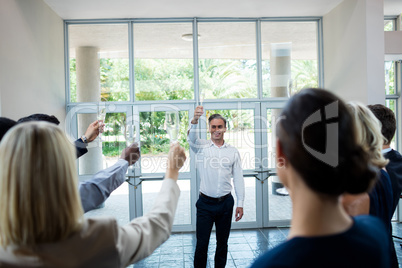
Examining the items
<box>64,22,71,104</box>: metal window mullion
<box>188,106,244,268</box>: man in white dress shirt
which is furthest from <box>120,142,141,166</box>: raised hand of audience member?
<box>64,22,71,104</box>: metal window mullion

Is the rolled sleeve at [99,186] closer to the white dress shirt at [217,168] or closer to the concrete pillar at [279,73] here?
the white dress shirt at [217,168]

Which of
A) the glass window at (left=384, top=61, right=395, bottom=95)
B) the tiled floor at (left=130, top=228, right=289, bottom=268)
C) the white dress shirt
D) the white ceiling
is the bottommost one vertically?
the tiled floor at (left=130, top=228, right=289, bottom=268)

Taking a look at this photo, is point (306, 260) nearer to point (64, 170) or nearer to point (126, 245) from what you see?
point (126, 245)

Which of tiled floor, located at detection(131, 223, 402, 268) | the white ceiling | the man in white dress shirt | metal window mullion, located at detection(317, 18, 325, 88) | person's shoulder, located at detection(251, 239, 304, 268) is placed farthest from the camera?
metal window mullion, located at detection(317, 18, 325, 88)

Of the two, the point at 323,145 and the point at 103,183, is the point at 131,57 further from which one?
the point at 323,145

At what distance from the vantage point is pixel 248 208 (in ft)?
19.2

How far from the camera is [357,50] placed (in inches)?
193

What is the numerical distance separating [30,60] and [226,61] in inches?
120

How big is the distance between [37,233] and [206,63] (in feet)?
17.0

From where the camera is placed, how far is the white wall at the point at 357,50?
15.2ft

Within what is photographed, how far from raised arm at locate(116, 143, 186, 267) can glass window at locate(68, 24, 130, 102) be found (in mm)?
4677

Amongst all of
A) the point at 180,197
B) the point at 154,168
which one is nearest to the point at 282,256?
the point at 180,197

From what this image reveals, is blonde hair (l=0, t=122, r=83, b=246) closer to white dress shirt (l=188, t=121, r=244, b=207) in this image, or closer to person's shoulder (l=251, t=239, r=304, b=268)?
person's shoulder (l=251, t=239, r=304, b=268)

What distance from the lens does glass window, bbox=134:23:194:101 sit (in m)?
5.79
